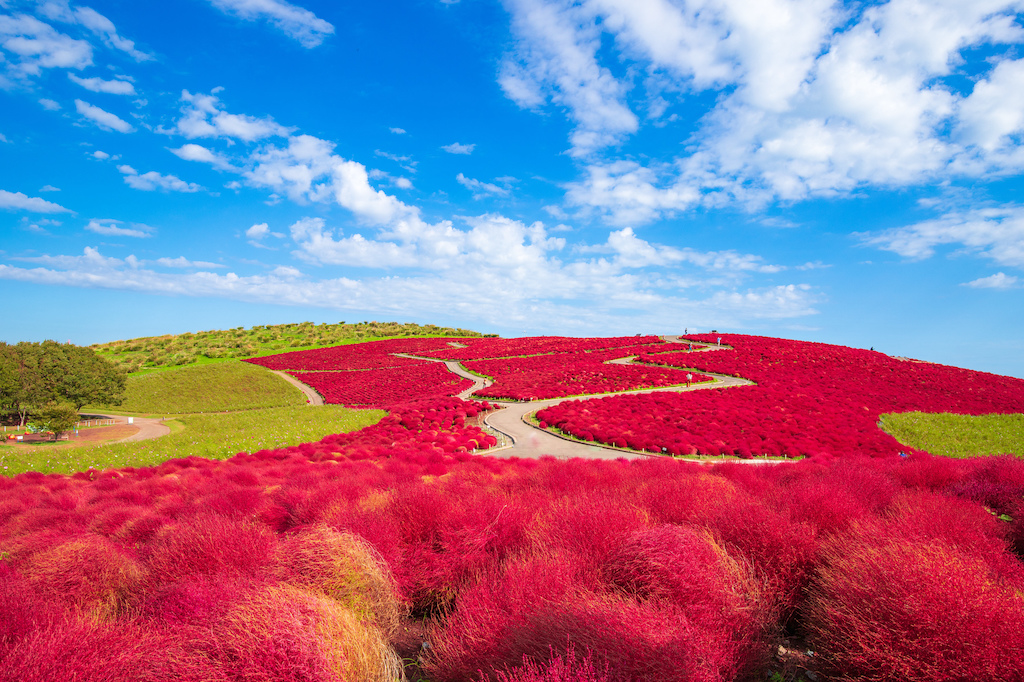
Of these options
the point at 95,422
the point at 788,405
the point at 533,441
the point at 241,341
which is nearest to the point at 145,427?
the point at 95,422

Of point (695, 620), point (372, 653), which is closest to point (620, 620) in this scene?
point (695, 620)

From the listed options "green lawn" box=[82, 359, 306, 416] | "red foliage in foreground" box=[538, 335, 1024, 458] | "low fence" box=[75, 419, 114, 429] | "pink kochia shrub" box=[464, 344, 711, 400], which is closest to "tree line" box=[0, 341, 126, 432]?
"low fence" box=[75, 419, 114, 429]

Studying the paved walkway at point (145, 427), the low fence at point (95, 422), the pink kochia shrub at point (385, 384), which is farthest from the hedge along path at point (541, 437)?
the low fence at point (95, 422)

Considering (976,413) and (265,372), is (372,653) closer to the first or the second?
(976,413)

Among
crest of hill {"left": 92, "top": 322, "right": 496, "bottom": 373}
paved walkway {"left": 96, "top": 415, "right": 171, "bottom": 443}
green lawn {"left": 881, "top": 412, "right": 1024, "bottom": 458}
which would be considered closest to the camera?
green lawn {"left": 881, "top": 412, "right": 1024, "bottom": 458}

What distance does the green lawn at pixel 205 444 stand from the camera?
18.5m

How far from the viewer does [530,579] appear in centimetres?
372

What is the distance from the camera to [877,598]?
3.06 m

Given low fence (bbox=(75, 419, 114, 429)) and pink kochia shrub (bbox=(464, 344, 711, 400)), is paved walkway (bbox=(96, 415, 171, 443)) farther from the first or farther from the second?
pink kochia shrub (bbox=(464, 344, 711, 400))

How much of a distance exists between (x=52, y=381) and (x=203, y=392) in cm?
1386

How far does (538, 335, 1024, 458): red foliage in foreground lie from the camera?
17.7 meters

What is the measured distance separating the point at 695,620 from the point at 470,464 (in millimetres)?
9496

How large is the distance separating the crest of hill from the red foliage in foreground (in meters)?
57.2

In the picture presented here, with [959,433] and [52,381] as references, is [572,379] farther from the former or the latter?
[52,381]
